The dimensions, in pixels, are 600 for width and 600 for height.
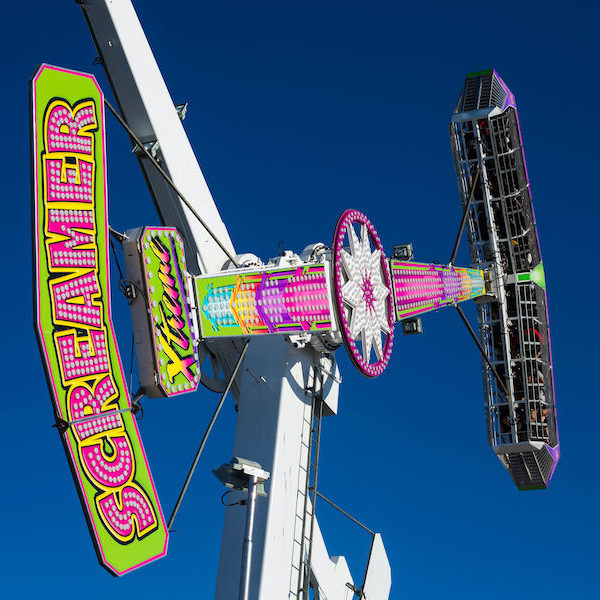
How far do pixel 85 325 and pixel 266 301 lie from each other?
209 inches

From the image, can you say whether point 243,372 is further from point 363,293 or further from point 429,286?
point 429,286

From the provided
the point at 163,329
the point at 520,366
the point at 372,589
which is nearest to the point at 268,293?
the point at 163,329

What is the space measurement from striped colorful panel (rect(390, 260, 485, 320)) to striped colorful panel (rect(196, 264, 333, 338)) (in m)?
5.20

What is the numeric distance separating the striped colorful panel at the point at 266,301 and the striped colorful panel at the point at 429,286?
17.1 feet

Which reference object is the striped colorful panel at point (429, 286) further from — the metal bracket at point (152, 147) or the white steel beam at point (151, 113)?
the metal bracket at point (152, 147)

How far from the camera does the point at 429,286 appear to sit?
33562 millimetres

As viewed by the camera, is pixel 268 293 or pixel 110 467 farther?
pixel 268 293

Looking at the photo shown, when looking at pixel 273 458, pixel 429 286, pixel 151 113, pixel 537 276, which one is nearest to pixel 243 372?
pixel 273 458

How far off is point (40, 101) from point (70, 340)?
14.6ft

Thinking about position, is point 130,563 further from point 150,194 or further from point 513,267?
point 513,267

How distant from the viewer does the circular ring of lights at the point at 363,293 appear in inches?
1037

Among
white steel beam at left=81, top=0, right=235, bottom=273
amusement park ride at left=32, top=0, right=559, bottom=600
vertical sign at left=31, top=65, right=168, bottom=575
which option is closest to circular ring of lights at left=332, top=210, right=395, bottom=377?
amusement park ride at left=32, top=0, right=559, bottom=600

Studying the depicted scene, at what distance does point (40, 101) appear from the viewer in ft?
69.2

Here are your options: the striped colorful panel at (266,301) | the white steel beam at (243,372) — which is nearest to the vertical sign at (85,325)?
the striped colorful panel at (266,301)
